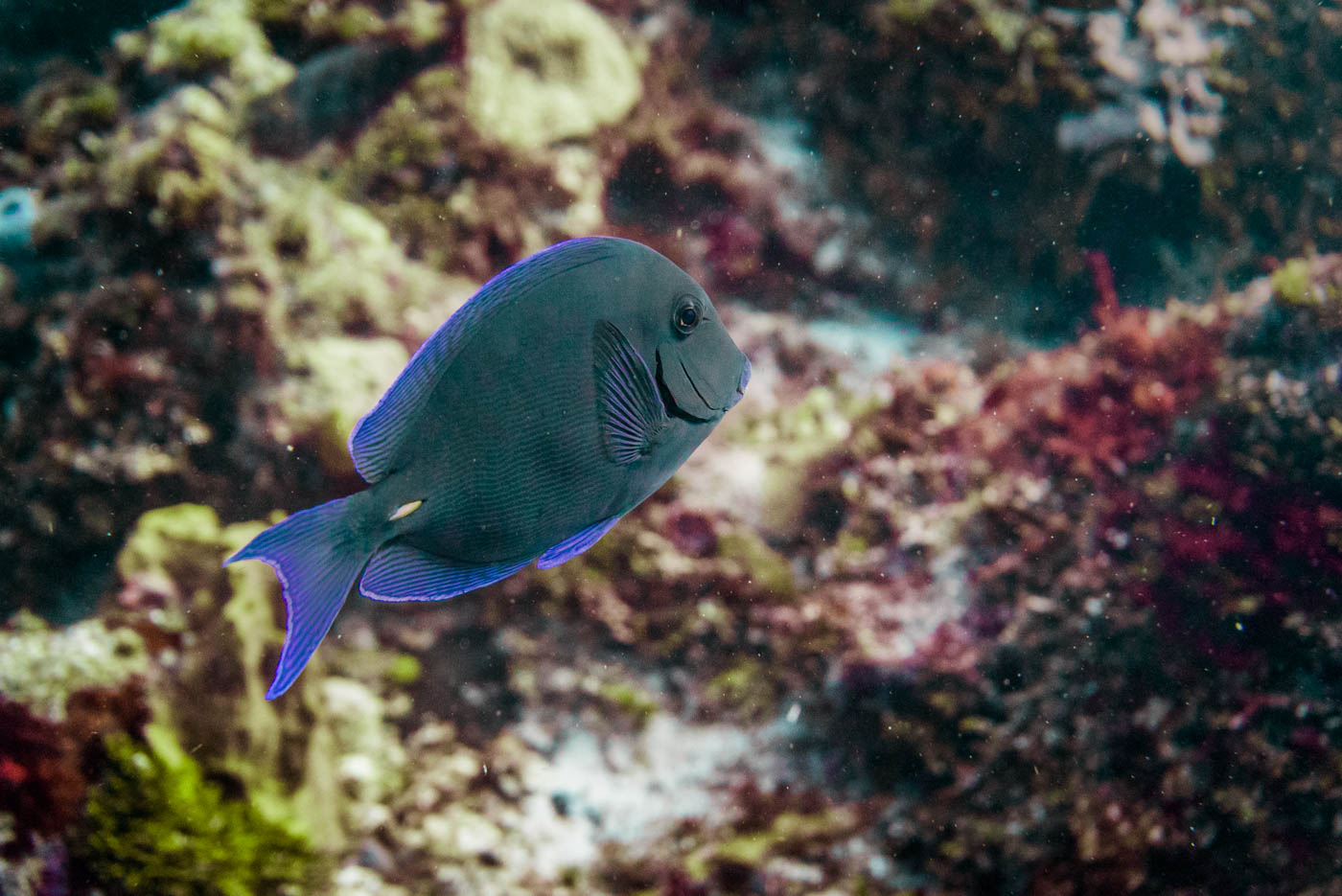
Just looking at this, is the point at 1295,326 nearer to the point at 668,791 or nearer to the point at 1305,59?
the point at 668,791

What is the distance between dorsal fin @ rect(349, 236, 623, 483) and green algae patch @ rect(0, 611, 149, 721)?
310 cm

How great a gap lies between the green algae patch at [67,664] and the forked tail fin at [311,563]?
9.95 ft

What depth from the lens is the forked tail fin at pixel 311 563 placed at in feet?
3.75

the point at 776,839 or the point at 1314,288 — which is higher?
the point at 1314,288

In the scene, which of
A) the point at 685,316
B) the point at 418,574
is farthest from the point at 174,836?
the point at 685,316

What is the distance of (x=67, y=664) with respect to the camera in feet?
11.4

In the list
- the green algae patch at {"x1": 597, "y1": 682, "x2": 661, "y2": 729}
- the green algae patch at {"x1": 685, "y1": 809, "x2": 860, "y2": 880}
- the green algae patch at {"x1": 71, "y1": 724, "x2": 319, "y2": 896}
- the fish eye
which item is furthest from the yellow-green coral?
the green algae patch at {"x1": 685, "y1": 809, "x2": 860, "y2": 880}

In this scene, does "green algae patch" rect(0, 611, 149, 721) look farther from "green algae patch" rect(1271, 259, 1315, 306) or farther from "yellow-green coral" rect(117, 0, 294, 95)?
"green algae patch" rect(1271, 259, 1315, 306)

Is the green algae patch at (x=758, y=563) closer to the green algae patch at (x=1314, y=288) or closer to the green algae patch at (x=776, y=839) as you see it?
the green algae patch at (x=776, y=839)

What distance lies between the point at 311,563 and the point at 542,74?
158 inches

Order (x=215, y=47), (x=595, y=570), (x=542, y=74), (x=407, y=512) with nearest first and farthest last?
1. (x=407, y=512)
2. (x=595, y=570)
3. (x=542, y=74)
4. (x=215, y=47)

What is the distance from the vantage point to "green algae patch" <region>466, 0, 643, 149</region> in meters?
4.14

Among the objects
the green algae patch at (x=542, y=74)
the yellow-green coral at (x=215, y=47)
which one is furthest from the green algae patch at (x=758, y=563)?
the yellow-green coral at (x=215, y=47)

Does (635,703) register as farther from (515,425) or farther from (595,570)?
(515,425)
